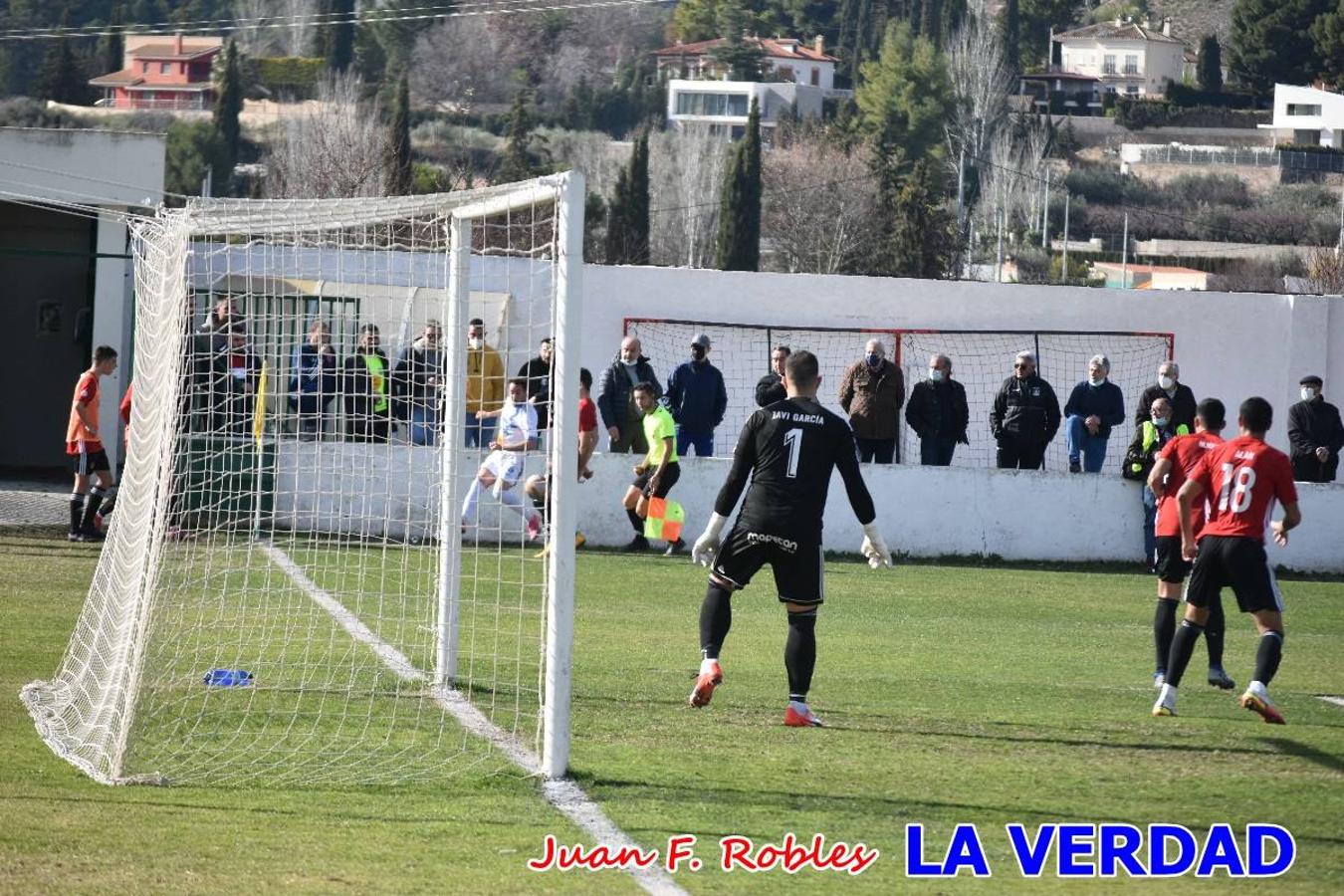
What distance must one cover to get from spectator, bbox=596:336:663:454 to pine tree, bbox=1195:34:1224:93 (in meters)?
129

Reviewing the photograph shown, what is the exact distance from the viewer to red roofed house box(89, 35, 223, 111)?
131250 mm

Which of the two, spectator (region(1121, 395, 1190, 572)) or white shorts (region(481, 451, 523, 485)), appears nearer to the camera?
white shorts (region(481, 451, 523, 485))

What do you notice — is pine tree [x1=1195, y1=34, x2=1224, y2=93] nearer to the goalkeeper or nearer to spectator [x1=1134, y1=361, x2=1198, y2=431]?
spectator [x1=1134, y1=361, x2=1198, y2=431]

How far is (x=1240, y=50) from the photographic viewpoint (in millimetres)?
134750

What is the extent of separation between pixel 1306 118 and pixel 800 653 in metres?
126

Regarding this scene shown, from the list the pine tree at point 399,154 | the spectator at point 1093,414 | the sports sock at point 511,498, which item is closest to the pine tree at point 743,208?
the pine tree at point 399,154

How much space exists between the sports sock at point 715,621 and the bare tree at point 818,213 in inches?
2872

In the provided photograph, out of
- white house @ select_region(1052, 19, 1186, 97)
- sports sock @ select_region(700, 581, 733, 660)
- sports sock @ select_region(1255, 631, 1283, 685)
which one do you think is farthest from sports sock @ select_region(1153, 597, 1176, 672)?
white house @ select_region(1052, 19, 1186, 97)

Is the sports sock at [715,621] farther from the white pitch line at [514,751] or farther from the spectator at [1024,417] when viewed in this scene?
the spectator at [1024,417]

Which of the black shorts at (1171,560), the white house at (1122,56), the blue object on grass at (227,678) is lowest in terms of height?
the blue object on grass at (227,678)

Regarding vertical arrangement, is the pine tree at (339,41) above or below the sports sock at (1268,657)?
above

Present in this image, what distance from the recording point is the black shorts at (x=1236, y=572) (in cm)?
958

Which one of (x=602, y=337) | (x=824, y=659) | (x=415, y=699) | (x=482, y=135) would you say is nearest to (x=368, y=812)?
(x=415, y=699)

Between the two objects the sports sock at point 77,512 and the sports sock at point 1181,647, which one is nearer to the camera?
the sports sock at point 1181,647
